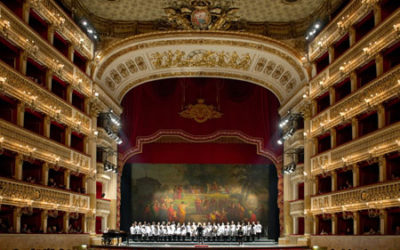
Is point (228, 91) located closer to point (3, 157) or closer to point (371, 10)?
point (371, 10)

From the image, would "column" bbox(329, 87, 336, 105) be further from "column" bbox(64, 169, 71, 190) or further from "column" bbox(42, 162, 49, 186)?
"column" bbox(42, 162, 49, 186)

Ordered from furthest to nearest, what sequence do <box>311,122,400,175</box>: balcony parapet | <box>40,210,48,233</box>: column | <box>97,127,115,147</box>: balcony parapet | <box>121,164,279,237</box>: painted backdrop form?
1. <box>121,164,279,237</box>: painted backdrop
2. <box>97,127,115,147</box>: balcony parapet
3. <box>40,210,48,233</box>: column
4. <box>311,122,400,175</box>: balcony parapet

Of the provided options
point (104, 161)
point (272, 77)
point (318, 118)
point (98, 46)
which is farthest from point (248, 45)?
point (104, 161)

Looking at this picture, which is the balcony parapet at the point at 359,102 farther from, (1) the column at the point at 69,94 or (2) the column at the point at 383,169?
(1) the column at the point at 69,94

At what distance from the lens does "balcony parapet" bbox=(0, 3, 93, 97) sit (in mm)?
17141

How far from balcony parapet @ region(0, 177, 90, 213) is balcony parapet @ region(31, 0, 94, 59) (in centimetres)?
702

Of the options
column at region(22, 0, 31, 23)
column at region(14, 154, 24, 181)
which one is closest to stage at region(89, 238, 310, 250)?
column at region(14, 154, 24, 181)

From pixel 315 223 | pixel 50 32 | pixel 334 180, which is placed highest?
pixel 50 32

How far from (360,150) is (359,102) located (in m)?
1.99

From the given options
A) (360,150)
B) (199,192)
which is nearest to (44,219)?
(360,150)

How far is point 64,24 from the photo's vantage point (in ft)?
72.5

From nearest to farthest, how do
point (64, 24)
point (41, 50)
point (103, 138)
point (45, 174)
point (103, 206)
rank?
1. point (41, 50)
2. point (45, 174)
3. point (64, 24)
4. point (103, 206)
5. point (103, 138)

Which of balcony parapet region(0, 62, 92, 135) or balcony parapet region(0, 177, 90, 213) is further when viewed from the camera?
balcony parapet region(0, 62, 92, 135)

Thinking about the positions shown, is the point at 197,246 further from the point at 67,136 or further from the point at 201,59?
the point at 201,59
